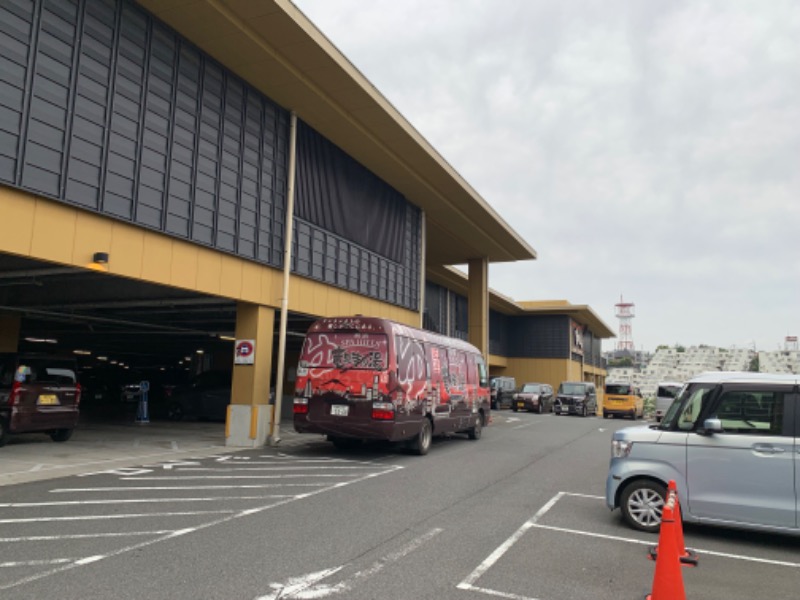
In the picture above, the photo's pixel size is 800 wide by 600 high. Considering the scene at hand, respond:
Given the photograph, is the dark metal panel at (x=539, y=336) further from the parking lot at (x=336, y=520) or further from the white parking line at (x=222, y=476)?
the white parking line at (x=222, y=476)

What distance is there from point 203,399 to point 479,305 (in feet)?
47.2

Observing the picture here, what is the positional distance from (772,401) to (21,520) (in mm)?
8148

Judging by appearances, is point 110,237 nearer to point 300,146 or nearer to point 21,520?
point 21,520

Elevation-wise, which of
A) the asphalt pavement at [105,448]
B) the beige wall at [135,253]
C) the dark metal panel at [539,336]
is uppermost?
the dark metal panel at [539,336]

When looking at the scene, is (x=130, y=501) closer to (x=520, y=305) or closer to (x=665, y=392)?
(x=665, y=392)

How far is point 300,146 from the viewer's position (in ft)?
53.7

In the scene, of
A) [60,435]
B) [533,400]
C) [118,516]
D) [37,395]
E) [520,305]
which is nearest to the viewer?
[118,516]

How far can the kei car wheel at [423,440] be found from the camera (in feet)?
41.9

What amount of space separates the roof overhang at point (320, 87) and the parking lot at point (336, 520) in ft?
28.1

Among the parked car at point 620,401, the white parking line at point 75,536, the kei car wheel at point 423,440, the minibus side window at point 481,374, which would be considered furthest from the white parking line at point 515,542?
the parked car at point 620,401

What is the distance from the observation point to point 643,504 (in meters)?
6.86

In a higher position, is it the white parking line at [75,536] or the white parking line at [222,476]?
the white parking line at [75,536]

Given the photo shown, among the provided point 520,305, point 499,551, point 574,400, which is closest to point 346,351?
point 499,551

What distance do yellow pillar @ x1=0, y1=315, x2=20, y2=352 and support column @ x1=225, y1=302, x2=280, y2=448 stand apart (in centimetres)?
704
